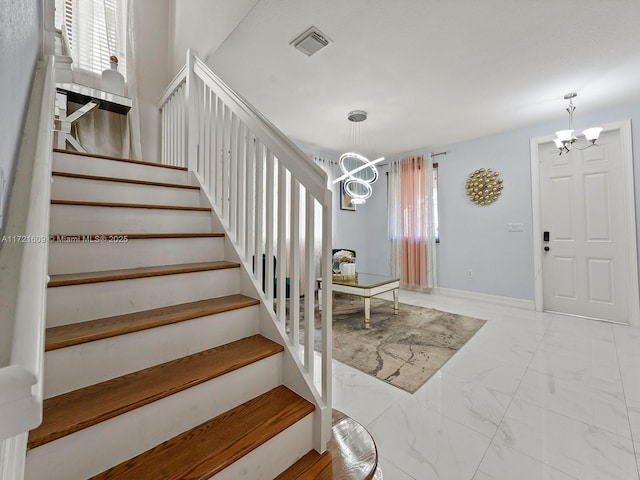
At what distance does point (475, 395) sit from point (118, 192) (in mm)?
2603

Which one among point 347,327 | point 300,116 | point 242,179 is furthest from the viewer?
point 300,116

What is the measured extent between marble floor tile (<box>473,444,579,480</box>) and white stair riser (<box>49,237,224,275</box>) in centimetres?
174

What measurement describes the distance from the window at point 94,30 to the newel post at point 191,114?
1.41 meters

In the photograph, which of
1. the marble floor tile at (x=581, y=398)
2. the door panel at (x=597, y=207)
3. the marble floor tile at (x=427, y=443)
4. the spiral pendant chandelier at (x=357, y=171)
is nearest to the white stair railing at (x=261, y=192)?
the marble floor tile at (x=427, y=443)

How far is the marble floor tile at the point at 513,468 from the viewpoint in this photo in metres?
1.26

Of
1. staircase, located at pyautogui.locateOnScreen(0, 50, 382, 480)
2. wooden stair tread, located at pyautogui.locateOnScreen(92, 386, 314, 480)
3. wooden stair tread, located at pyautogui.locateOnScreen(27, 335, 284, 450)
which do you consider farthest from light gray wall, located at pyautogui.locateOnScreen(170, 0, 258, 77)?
wooden stair tread, located at pyautogui.locateOnScreen(92, 386, 314, 480)

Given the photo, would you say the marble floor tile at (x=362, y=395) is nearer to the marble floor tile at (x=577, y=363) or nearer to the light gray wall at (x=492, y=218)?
the marble floor tile at (x=577, y=363)

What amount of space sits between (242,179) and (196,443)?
1.25 meters

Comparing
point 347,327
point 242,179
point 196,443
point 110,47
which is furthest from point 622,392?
point 110,47

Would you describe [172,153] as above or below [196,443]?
above

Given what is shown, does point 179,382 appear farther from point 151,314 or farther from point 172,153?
→ point 172,153

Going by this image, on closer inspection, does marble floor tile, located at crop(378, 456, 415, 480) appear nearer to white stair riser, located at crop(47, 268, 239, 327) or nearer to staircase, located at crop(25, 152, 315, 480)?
staircase, located at crop(25, 152, 315, 480)

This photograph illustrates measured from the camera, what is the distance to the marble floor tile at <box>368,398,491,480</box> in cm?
131

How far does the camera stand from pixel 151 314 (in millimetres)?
1193
